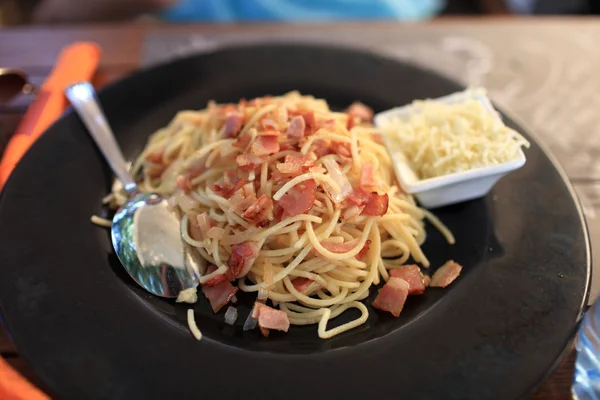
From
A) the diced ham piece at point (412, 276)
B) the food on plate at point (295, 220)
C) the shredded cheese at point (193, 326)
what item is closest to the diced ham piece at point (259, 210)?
the food on plate at point (295, 220)

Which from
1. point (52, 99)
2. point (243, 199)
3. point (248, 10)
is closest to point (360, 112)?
point (243, 199)

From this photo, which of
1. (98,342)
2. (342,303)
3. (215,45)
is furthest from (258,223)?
(215,45)

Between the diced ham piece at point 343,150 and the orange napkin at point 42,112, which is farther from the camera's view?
the diced ham piece at point 343,150

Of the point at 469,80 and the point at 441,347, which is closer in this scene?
the point at 441,347

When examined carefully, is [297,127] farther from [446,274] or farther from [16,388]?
[16,388]

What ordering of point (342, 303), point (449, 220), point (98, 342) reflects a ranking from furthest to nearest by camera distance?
point (449, 220), point (342, 303), point (98, 342)

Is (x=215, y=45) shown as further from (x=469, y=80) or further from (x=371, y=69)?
(x=469, y=80)

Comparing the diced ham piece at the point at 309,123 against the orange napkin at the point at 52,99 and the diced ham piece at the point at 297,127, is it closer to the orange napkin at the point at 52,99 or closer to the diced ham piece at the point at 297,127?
the diced ham piece at the point at 297,127
